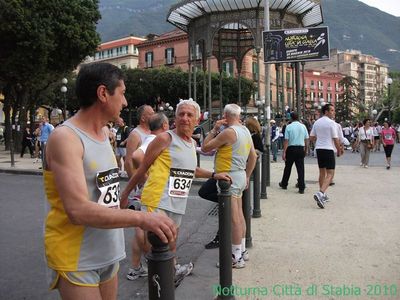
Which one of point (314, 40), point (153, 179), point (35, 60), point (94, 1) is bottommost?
point (153, 179)

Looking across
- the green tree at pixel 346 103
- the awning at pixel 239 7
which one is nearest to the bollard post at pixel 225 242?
the awning at pixel 239 7

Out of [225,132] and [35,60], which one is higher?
[35,60]

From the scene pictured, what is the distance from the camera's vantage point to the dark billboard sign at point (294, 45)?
37.2 ft

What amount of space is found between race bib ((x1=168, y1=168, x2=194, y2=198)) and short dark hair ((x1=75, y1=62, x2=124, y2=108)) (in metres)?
1.70

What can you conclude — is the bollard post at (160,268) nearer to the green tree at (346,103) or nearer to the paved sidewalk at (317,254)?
the paved sidewalk at (317,254)

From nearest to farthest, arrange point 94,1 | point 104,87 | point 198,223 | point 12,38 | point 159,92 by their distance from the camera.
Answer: point 104,87 < point 198,223 < point 12,38 < point 94,1 < point 159,92

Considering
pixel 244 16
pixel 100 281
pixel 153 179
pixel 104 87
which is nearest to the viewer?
pixel 104 87

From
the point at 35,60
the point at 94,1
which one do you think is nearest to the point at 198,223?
the point at 35,60

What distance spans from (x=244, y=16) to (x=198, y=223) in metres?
14.9

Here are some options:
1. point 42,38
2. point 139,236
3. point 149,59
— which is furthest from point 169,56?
point 139,236

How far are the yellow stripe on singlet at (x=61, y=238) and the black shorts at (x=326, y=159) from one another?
7.01 m

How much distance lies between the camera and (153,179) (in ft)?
12.6

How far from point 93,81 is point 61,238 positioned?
2.57ft

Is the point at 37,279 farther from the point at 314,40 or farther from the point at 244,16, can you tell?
the point at 244,16
